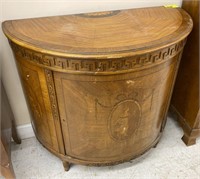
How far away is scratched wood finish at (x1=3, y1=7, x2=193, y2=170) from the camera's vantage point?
83 centimetres

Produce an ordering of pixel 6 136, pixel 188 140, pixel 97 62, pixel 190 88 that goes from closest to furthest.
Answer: pixel 97 62 < pixel 6 136 < pixel 190 88 < pixel 188 140

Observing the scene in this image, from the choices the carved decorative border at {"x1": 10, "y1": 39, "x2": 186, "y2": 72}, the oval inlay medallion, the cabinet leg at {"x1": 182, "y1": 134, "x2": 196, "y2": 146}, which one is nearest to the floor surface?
the cabinet leg at {"x1": 182, "y1": 134, "x2": 196, "y2": 146}

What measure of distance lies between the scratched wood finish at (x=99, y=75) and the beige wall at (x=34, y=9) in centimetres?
6

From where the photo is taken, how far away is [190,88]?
4.36 ft

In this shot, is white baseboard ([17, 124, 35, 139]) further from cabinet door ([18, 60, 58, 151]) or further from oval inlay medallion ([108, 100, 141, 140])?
oval inlay medallion ([108, 100, 141, 140])

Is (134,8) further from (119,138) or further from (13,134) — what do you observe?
(13,134)

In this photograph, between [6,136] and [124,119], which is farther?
[6,136]

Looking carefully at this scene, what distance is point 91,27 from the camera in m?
0.97

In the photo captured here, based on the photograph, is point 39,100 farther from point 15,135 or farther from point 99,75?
point 15,135

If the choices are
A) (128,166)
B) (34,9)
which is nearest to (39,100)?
(34,9)

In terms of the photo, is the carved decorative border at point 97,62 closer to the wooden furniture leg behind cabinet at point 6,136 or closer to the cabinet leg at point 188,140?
the wooden furniture leg behind cabinet at point 6,136

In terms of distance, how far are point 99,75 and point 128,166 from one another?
0.74 meters

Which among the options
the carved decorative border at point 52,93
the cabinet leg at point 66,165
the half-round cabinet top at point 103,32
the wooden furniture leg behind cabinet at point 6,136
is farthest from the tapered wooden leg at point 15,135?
the half-round cabinet top at point 103,32

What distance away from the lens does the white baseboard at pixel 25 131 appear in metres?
1.48
